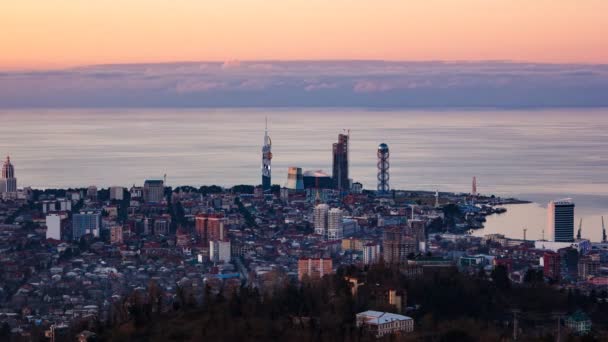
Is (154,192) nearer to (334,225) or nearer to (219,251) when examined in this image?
(334,225)

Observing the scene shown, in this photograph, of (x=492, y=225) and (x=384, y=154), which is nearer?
(x=492, y=225)

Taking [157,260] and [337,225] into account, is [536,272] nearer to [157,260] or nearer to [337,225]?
[157,260]

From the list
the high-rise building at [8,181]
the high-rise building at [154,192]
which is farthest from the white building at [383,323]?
the high-rise building at [8,181]

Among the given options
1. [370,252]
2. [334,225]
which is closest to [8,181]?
[334,225]

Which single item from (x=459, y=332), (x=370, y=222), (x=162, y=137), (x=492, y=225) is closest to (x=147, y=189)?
(x=370, y=222)

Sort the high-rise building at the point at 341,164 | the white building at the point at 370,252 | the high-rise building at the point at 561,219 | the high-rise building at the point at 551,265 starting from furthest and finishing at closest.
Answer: the high-rise building at the point at 341,164
the high-rise building at the point at 561,219
the white building at the point at 370,252
the high-rise building at the point at 551,265

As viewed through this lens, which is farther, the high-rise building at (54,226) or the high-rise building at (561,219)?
the high-rise building at (54,226)

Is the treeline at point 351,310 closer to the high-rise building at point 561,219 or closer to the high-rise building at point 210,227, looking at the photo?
the high-rise building at point 561,219
